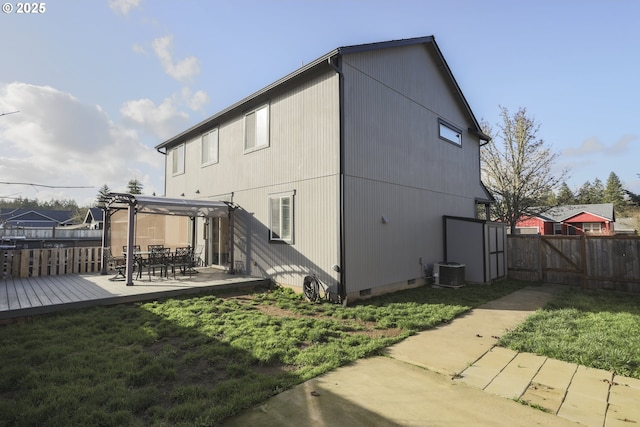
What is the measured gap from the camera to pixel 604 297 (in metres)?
8.27

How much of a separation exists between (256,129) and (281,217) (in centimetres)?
323

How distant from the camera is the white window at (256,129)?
9836mm

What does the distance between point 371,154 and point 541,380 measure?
610 centimetres

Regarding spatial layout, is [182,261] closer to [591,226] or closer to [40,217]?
[591,226]

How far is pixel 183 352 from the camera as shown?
436 centimetres

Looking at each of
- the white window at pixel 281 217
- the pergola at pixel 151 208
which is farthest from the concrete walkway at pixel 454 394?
the pergola at pixel 151 208

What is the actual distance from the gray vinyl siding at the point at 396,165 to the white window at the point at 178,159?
9692 millimetres

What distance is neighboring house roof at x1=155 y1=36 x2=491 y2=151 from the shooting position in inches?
304

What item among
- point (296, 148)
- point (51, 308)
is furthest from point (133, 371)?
point (296, 148)

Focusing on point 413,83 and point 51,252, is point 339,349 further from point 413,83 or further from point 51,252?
point 51,252

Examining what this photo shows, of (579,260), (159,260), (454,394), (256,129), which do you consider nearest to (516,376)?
(454,394)

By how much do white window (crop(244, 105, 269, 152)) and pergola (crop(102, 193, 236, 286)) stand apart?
229cm

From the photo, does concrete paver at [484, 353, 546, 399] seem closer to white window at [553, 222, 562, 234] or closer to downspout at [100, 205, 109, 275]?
downspout at [100, 205, 109, 275]

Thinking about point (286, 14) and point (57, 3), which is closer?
point (57, 3)
